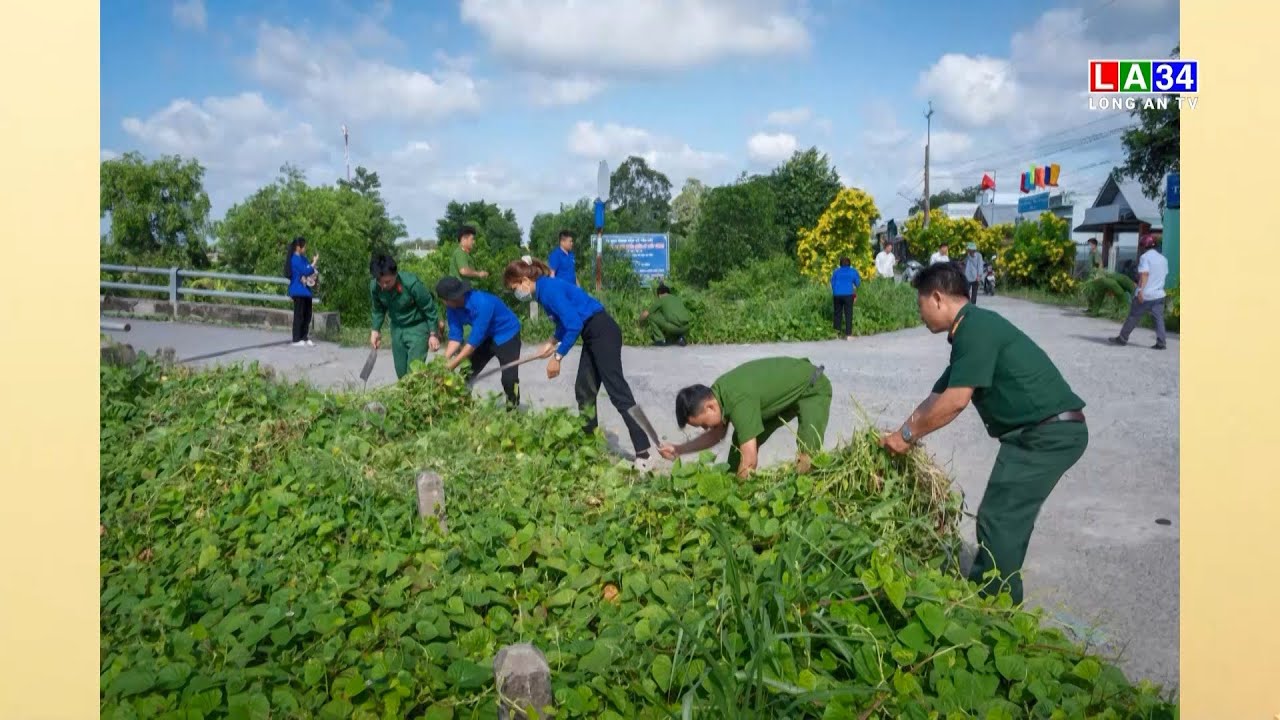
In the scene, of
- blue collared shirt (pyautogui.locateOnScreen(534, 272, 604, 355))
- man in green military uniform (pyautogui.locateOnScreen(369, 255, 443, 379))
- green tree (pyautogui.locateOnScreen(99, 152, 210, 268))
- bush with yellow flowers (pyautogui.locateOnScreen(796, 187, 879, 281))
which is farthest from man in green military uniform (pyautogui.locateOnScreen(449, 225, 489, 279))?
bush with yellow flowers (pyautogui.locateOnScreen(796, 187, 879, 281))

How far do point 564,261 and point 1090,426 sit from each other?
2459 mm

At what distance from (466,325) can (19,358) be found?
299 centimetres

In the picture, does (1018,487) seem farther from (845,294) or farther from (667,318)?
(667,318)

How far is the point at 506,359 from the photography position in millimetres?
5535

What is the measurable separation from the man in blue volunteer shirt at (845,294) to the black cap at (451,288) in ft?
6.60

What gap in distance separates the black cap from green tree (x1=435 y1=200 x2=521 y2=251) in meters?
0.34

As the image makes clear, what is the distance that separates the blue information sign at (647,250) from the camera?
4301mm

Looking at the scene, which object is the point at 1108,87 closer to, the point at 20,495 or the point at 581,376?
the point at 581,376

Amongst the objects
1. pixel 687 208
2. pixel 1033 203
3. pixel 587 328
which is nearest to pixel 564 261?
pixel 587 328

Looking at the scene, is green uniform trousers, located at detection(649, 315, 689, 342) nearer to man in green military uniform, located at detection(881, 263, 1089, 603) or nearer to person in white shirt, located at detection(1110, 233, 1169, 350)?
man in green military uniform, located at detection(881, 263, 1089, 603)

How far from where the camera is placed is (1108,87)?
10.8 feet

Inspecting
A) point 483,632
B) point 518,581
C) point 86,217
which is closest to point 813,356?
point 518,581

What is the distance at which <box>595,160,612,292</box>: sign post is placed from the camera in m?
3.94

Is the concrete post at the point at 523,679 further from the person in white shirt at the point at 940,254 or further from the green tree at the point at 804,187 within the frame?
the person in white shirt at the point at 940,254
